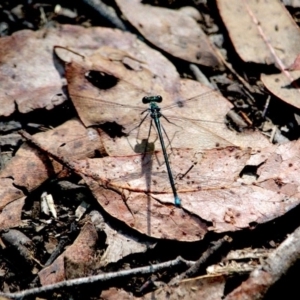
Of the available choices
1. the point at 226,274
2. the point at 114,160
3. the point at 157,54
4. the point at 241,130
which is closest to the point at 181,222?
the point at 226,274

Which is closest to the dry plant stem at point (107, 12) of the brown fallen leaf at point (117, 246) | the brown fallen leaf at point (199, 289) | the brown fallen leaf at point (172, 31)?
the brown fallen leaf at point (172, 31)

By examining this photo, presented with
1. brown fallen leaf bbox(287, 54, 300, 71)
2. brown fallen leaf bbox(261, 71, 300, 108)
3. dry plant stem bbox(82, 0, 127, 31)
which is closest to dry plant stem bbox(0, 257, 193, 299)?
brown fallen leaf bbox(261, 71, 300, 108)

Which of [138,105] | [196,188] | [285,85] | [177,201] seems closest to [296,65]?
[285,85]

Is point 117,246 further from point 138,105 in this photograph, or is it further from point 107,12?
point 107,12

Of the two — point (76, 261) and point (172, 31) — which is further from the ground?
point (172, 31)

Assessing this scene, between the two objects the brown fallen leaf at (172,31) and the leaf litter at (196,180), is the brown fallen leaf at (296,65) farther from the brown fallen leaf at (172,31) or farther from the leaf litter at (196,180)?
the leaf litter at (196,180)

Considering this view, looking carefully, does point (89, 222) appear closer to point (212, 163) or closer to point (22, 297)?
point (22, 297)
